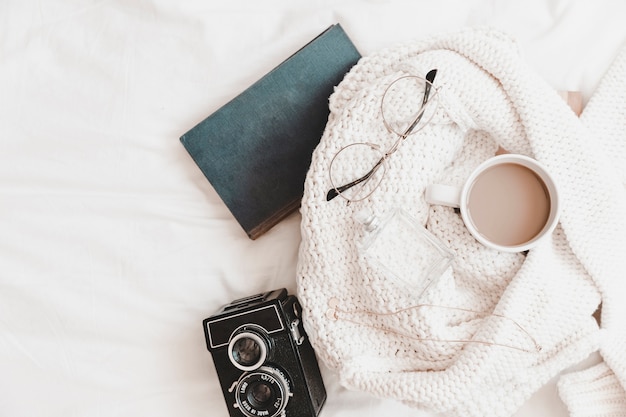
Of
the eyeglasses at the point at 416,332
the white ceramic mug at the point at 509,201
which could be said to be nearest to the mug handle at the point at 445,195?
the white ceramic mug at the point at 509,201

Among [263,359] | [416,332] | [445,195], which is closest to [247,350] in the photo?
[263,359]

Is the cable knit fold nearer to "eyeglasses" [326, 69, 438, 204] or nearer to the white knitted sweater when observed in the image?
the white knitted sweater

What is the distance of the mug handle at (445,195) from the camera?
0.66m

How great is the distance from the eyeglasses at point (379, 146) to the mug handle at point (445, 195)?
7 centimetres

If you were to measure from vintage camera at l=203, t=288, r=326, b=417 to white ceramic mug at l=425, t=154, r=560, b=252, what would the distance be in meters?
0.27

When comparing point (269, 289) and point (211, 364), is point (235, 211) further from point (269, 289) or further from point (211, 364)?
point (211, 364)

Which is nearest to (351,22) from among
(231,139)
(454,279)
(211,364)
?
(231,139)

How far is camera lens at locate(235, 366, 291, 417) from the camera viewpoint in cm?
74

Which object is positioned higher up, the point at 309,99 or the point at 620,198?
the point at 309,99

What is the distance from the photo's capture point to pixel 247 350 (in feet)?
2.48

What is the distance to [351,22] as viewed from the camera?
0.83m

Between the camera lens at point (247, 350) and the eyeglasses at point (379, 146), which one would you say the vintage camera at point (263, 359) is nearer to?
the camera lens at point (247, 350)

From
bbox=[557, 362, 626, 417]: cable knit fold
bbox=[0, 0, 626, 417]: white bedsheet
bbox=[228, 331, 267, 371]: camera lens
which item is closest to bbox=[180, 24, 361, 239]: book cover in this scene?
bbox=[0, 0, 626, 417]: white bedsheet

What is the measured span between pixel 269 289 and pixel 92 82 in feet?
1.38
